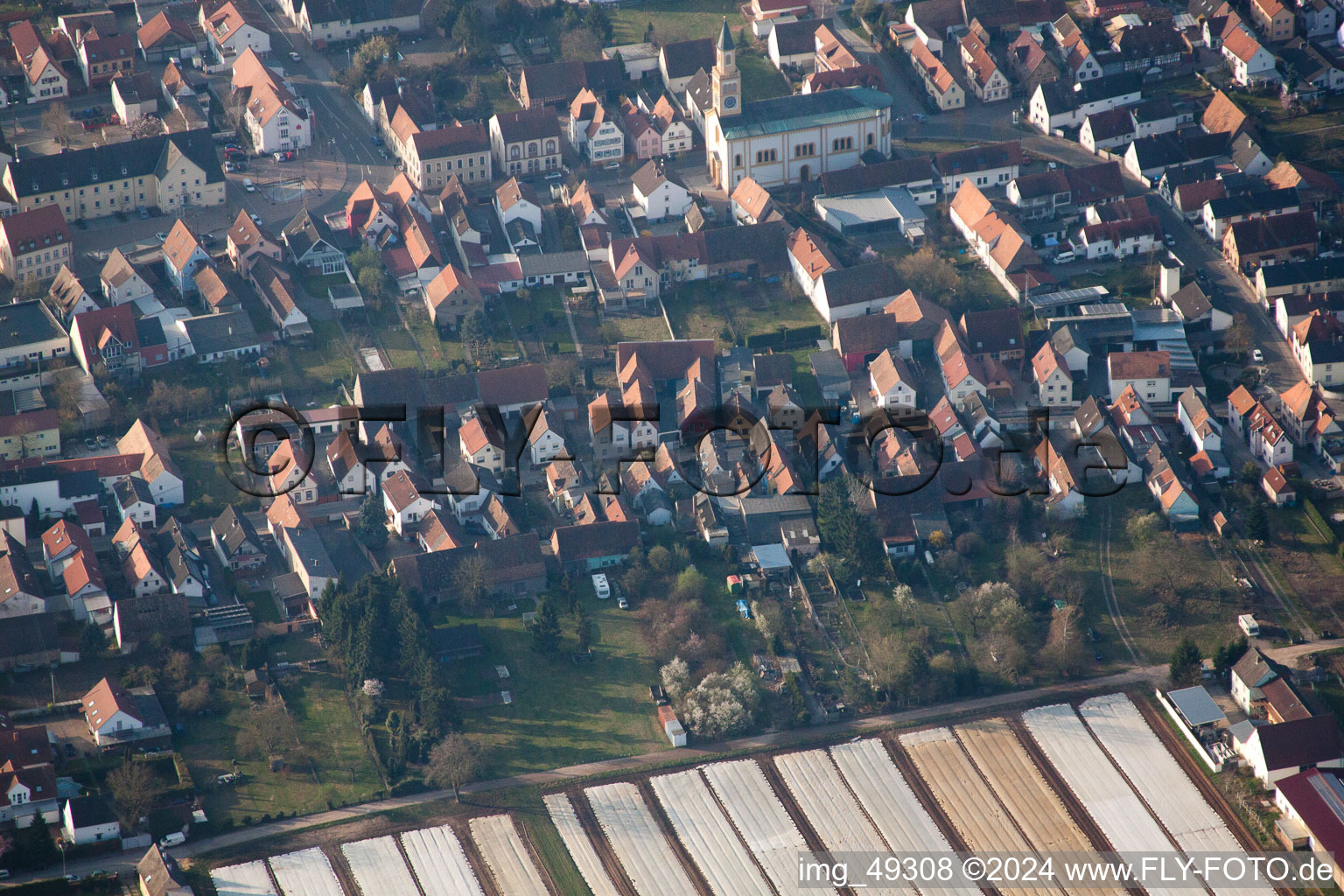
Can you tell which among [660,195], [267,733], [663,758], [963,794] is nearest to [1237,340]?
[660,195]

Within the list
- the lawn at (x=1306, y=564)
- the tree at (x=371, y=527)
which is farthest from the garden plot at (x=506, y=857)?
the lawn at (x=1306, y=564)

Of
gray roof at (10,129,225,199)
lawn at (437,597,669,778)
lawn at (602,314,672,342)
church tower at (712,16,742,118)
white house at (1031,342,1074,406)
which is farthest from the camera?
church tower at (712,16,742,118)

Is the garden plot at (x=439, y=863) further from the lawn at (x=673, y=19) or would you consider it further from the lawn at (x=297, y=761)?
the lawn at (x=673, y=19)

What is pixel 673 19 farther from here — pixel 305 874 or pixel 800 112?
pixel 305 874

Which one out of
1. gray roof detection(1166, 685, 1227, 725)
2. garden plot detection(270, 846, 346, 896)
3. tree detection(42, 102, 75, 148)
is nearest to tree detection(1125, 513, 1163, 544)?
gray roof detection(1166, 685, 1227, 725)

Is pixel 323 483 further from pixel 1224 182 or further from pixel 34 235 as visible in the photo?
pixel 1224 182

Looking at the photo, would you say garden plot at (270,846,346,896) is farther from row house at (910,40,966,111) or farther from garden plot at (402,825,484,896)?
row house at (910,40,966,111)

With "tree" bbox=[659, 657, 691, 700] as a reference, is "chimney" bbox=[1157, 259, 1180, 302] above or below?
above

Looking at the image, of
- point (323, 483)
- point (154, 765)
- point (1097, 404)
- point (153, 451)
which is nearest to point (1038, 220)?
point (1097, 404)
